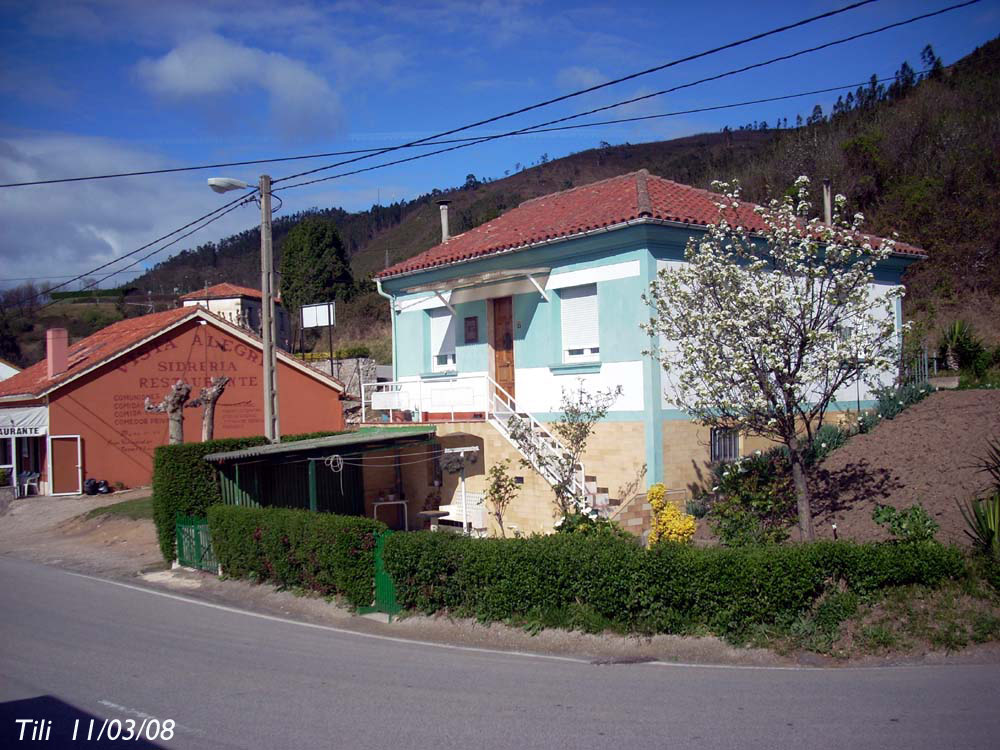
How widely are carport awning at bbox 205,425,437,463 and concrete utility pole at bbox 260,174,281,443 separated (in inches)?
25.8

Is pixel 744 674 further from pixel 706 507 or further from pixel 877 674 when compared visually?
pixel 706 507

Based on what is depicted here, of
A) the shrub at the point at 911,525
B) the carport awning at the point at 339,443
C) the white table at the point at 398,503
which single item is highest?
the carport awning at the point at 339,443

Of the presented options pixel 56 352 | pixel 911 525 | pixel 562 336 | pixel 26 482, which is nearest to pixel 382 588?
pixel 911 525

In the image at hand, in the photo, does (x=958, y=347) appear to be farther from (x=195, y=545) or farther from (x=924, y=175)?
(x=195, y=545)

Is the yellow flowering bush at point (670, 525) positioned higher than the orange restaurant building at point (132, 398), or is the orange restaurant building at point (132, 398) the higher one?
the orange restaurant building at point (132, 398)

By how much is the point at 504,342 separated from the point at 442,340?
260 centimetres

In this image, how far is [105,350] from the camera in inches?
1265

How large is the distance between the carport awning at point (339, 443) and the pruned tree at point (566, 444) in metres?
2.30

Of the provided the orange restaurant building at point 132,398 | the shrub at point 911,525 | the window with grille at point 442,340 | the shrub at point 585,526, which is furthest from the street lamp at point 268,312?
the orange restaurant building at point 132,398

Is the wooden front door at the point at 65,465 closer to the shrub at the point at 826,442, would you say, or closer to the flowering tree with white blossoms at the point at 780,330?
the flowering tree with white blossoms at the point at 780,330

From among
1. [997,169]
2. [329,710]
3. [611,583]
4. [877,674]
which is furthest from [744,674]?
[997,169]

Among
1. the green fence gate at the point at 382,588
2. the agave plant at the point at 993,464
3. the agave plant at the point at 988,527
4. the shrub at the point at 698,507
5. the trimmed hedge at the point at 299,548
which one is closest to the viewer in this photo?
the agave plant at the point at 988,527

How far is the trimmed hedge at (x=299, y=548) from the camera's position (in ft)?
42.3

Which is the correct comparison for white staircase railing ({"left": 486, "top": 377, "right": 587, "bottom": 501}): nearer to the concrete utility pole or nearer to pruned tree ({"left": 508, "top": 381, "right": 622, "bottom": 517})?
pruned tree ({"left": 508, "top": 381, "right": 622, "bottom": 517})
